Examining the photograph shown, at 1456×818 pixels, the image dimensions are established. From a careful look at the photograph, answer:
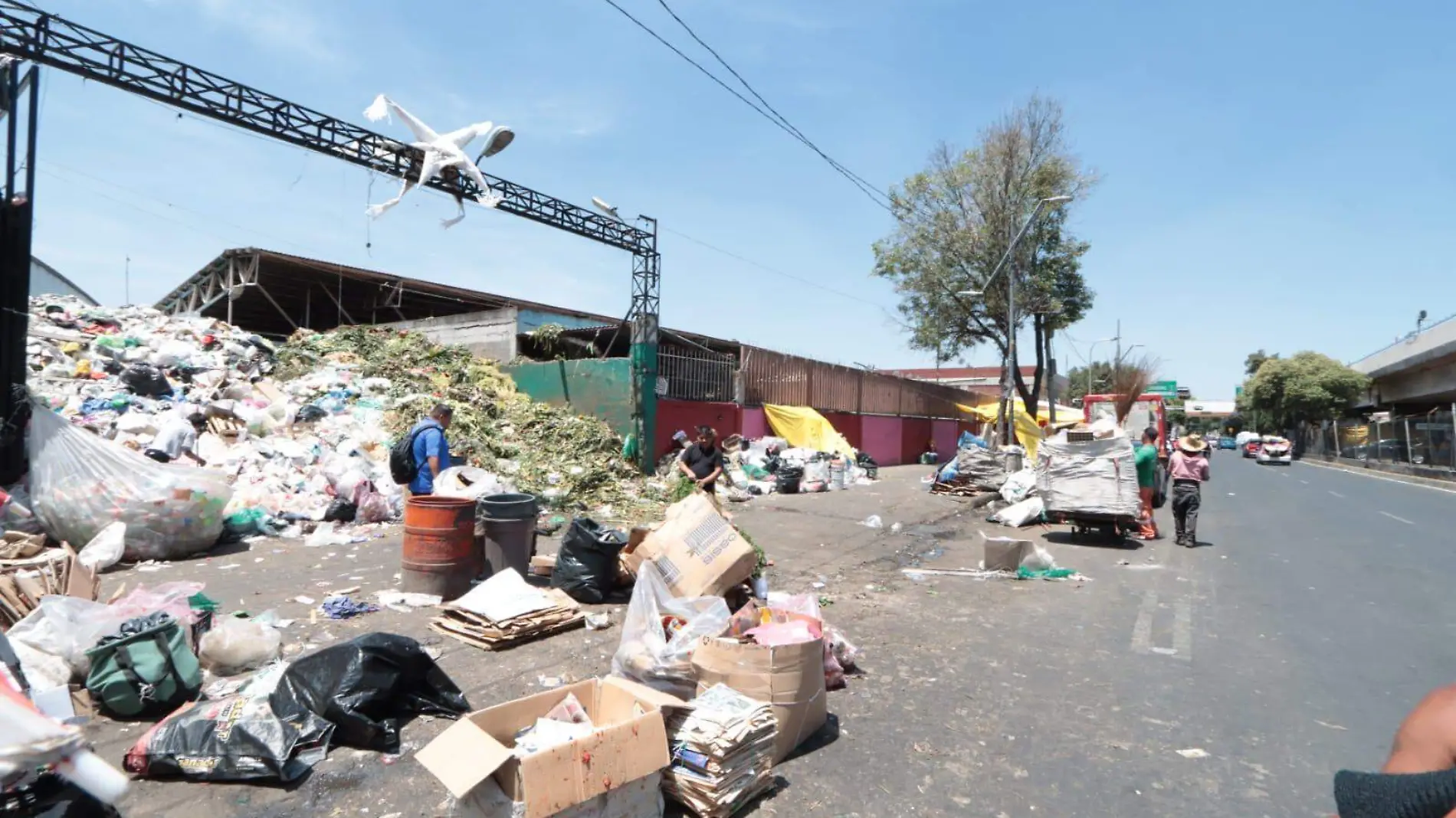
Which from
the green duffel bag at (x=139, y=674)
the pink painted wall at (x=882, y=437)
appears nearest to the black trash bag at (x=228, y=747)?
the green duffel bag at (x=139, y=674)

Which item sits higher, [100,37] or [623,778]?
[100,37]

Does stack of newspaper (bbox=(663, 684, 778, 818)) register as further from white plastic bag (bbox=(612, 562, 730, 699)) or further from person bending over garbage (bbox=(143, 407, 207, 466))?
person bending over garbage (bbox=(143, 407, 207, 466))

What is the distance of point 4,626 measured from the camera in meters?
4.29

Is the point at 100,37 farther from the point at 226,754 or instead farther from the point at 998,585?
the point at 998,585

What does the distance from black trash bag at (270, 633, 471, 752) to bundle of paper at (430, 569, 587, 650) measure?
104 centimetres

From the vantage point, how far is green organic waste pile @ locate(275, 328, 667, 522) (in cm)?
1161

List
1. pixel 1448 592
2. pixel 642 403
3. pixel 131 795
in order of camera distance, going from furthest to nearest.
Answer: pixel 642 403 → pixel 1448 592 → pixel 131 795

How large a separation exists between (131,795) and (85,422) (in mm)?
8777

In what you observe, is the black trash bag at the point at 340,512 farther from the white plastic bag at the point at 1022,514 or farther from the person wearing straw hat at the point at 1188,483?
the person wearing straw hat at the point at 1188,483

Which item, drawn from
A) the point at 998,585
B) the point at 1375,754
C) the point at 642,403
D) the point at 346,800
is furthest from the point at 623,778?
the point at 642,403

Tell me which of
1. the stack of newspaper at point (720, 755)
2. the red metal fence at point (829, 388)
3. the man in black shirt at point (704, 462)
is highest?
the red metal fence at point (829, 388)

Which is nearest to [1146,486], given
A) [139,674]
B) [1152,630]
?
[1152,630]

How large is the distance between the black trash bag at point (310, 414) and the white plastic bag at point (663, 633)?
9.64 meters

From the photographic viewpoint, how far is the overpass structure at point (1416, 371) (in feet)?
112
